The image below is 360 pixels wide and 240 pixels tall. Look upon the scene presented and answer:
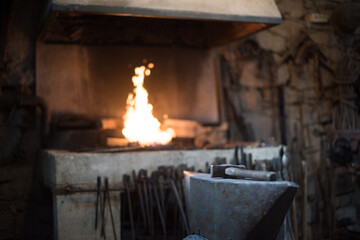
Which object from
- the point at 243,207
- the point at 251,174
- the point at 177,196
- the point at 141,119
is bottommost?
the point at 177,196

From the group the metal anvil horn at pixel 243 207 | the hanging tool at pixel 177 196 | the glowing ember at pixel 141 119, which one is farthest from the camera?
the glowing ember at pixel 141 119

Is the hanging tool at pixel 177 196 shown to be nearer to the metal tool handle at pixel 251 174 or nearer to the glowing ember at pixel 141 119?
the glowing ember at pixel 141 119

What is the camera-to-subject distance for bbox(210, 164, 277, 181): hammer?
2.94 m

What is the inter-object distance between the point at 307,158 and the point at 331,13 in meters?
2.63

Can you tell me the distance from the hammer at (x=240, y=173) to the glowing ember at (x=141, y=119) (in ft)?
9.68

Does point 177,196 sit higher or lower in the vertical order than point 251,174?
lower

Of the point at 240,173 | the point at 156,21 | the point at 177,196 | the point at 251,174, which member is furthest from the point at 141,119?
the point at 251,174

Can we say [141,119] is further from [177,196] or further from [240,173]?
[240,173]

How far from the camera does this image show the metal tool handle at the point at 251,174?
2.94 meters

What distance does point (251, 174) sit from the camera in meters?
3.02

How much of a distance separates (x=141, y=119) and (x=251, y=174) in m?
3.70

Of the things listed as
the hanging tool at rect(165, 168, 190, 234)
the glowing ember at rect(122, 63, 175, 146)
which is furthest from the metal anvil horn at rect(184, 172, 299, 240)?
the glowing ember at rect(122, 63, 175, 146)

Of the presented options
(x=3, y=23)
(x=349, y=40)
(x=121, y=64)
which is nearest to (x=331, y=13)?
(x=349, y=40)

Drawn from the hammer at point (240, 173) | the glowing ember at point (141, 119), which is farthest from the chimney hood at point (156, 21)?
the hammer at point (240, 173)
